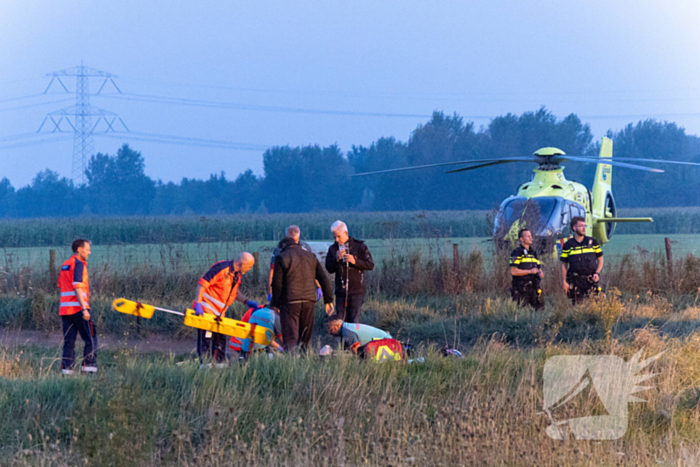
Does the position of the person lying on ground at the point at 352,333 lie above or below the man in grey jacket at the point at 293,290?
below

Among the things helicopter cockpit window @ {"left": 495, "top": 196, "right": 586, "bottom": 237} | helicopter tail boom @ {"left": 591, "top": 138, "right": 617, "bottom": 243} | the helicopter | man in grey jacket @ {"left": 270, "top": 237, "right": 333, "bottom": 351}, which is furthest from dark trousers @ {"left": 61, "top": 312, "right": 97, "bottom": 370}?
helicopter tail boom @ {"left": 591, "top": 138, "right": 617, "bottom": 243}

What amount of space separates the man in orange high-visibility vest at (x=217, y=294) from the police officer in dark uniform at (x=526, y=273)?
4008mm

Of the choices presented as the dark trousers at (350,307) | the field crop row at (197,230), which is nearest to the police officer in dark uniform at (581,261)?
the dark trousers at (350,307)

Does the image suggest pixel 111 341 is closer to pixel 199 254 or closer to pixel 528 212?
pixel 199 254

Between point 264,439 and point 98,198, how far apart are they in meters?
90.1

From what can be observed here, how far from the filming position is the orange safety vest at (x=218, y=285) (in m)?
7.33

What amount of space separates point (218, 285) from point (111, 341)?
3.62 metres

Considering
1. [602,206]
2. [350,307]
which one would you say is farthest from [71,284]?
[602,206]

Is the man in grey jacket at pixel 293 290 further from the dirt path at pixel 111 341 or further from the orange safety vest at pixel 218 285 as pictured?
the dirt path at pixel 111 341

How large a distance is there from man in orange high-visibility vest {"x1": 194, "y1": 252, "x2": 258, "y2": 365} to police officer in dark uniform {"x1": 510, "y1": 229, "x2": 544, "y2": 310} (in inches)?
158

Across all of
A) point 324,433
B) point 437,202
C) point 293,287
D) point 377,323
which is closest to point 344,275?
point 293,287

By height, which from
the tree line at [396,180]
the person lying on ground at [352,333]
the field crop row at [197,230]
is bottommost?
the person lying on ground at [352,333]

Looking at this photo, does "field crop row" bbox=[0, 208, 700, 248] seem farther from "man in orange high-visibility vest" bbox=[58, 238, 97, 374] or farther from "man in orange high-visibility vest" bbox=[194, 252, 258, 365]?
"man in orange high-visibility vest" bbox=[58, 238, 97, 374]

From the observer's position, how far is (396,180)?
7600cm
